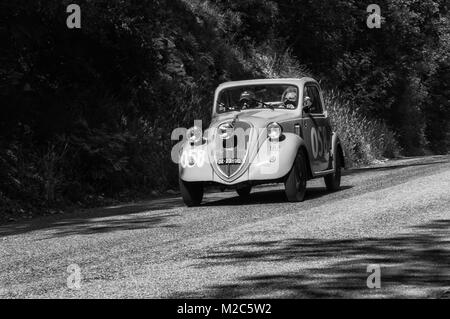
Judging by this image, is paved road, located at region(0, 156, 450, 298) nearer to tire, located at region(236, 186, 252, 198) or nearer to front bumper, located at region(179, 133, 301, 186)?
front bumper, located at region(179, 133, 301, 186)

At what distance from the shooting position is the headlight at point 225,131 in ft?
49.4

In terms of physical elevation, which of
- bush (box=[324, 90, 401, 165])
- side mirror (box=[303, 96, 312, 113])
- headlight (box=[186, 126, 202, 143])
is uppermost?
side mirror (box=[303, 96, 312, 113])

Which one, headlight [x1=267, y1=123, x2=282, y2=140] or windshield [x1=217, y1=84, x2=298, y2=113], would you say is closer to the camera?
headlight [x1=267, y1=123, x2=282, y2=140]

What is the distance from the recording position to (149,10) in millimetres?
20688

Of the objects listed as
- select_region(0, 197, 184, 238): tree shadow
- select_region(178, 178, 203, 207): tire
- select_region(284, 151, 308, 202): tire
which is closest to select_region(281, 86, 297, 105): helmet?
select_region(284, 151, 308, 202): tire

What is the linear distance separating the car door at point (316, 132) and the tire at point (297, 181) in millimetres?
402

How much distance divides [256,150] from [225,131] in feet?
1.90

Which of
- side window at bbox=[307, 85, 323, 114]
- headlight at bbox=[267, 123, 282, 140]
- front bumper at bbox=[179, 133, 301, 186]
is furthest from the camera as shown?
side window at bbox=[307, 85, 323, 114]

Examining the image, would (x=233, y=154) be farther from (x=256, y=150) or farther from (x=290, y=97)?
(x=290, y=97)

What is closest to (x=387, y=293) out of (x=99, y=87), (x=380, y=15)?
(x=99, y=87)

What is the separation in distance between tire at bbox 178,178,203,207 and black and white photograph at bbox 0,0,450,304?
0.09 ft

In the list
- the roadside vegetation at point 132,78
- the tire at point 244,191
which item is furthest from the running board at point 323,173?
the roadside vegetation at point 132,78

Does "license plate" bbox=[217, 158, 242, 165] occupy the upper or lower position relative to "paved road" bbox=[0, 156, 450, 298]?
upper

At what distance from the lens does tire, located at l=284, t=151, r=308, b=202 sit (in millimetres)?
14883
